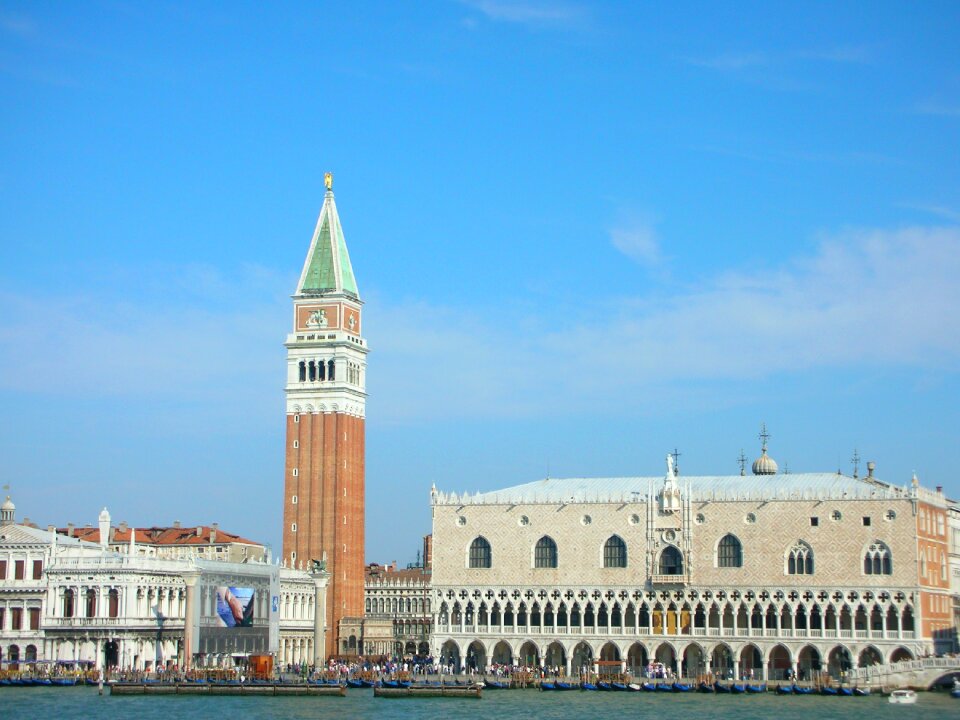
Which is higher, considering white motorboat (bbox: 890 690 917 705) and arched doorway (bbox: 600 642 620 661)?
arched doorway (bbox: 600 642 620 661)

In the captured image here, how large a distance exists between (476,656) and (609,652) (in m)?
7.82

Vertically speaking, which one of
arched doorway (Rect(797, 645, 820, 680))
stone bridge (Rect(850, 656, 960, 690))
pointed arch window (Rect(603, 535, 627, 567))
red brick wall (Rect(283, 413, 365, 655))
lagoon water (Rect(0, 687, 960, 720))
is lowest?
lagoon water (Rect(0, 687, 960, 720))

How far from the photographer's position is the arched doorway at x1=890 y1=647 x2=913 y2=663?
7375 cm

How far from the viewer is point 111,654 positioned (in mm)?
77938

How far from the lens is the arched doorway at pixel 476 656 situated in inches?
3268

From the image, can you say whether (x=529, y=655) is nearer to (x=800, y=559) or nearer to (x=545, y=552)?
(x=545, y=552)

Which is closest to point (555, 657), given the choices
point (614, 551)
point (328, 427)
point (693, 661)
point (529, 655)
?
point (529, 655)

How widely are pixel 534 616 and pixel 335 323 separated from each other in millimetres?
26924

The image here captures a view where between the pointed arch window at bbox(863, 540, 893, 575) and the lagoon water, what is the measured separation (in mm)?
6968

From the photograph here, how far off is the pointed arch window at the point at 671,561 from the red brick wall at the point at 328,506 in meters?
25.5

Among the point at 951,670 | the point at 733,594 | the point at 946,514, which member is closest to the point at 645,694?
the point at 733,594

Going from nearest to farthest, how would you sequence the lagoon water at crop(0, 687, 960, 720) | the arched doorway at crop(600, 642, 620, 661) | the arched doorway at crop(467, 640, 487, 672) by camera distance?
the lagoon water at crop(0, 687, 960, 720), the arched doorway at crop(600, 642, 620, 661), the arched doorway at crop(467, 640, 487, 672)

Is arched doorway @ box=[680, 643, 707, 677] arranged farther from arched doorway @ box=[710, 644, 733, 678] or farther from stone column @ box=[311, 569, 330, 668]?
stone column @ box=[311, 569, 330, 668]

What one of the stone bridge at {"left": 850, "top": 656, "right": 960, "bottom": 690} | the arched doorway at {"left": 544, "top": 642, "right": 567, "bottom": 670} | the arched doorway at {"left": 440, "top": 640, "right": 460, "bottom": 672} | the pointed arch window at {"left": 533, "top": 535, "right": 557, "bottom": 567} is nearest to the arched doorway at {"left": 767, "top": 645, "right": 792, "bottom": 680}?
the stone bridge at {"left": 850, "top": 656, "right": 960, "bottom": 690}
